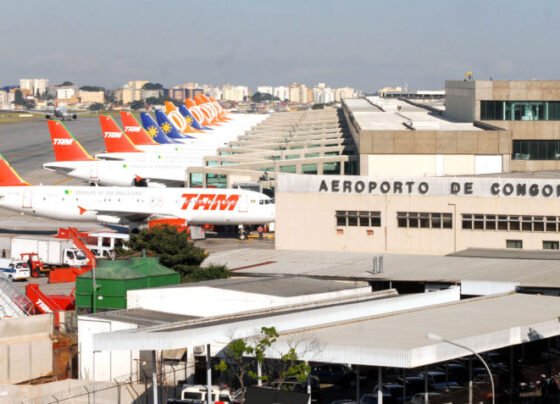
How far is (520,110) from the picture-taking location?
346 ft

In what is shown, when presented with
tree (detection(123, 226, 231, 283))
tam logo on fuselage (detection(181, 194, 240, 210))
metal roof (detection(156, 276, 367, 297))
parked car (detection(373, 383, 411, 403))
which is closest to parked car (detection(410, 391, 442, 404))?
parked car (detection(373, 383, 411, 403))

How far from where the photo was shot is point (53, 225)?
350 feet

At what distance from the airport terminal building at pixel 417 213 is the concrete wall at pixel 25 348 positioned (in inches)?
982

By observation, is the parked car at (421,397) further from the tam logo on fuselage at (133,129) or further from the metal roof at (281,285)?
the tam logo on fuselage at (133,129)

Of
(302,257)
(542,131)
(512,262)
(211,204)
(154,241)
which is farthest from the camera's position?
(542,131)

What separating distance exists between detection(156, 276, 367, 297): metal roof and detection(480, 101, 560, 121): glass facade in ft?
165

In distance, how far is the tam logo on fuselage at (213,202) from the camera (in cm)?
9600

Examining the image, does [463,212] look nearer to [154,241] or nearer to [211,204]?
[154,241]

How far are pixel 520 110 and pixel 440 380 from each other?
6342cm

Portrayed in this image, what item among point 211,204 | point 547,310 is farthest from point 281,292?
point 211,204

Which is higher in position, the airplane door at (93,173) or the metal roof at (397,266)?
the airplane door at (93,173)

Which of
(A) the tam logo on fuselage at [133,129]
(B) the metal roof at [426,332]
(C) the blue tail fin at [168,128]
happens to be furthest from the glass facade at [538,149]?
(C) the blue tail fin at [168,128]

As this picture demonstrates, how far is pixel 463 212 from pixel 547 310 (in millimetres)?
24262

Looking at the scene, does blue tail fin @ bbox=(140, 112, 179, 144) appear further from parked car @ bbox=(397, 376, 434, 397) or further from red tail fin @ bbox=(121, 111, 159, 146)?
parked car @ bbox=(397, 376, 434, 397)
